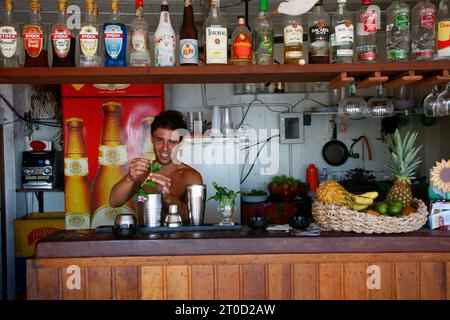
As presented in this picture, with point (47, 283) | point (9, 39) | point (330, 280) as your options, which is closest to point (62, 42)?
point (9, 39)

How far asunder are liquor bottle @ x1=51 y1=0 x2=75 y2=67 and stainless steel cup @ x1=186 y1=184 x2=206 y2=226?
0.98 metres

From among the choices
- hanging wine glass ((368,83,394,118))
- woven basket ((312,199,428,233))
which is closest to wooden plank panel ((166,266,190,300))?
woven basket ((312,199,428,233))

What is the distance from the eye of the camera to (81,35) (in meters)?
2.61

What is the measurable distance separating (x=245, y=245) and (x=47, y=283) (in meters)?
1.06

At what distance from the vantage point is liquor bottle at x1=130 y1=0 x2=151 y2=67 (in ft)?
8.74

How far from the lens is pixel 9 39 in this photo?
8.41ft

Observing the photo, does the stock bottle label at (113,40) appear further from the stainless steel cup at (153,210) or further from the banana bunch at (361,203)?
the banana bunch at (361,203)

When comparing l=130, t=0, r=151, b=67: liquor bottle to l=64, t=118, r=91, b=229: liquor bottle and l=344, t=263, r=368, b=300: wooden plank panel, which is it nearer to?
l=344, t=263, r=368, b=300: wooden plank panel

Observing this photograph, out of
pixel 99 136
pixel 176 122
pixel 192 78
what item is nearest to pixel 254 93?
pixel 176 122

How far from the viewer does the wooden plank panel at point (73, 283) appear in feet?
8.58

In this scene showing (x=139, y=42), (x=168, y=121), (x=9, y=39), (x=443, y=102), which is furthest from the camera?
(x=168, y=121)

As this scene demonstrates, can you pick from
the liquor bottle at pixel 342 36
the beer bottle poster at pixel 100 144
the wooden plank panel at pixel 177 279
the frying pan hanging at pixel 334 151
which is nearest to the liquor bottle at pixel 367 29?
the liquor bottle at pixel 342 36

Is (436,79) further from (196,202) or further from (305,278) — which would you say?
(196,202)
